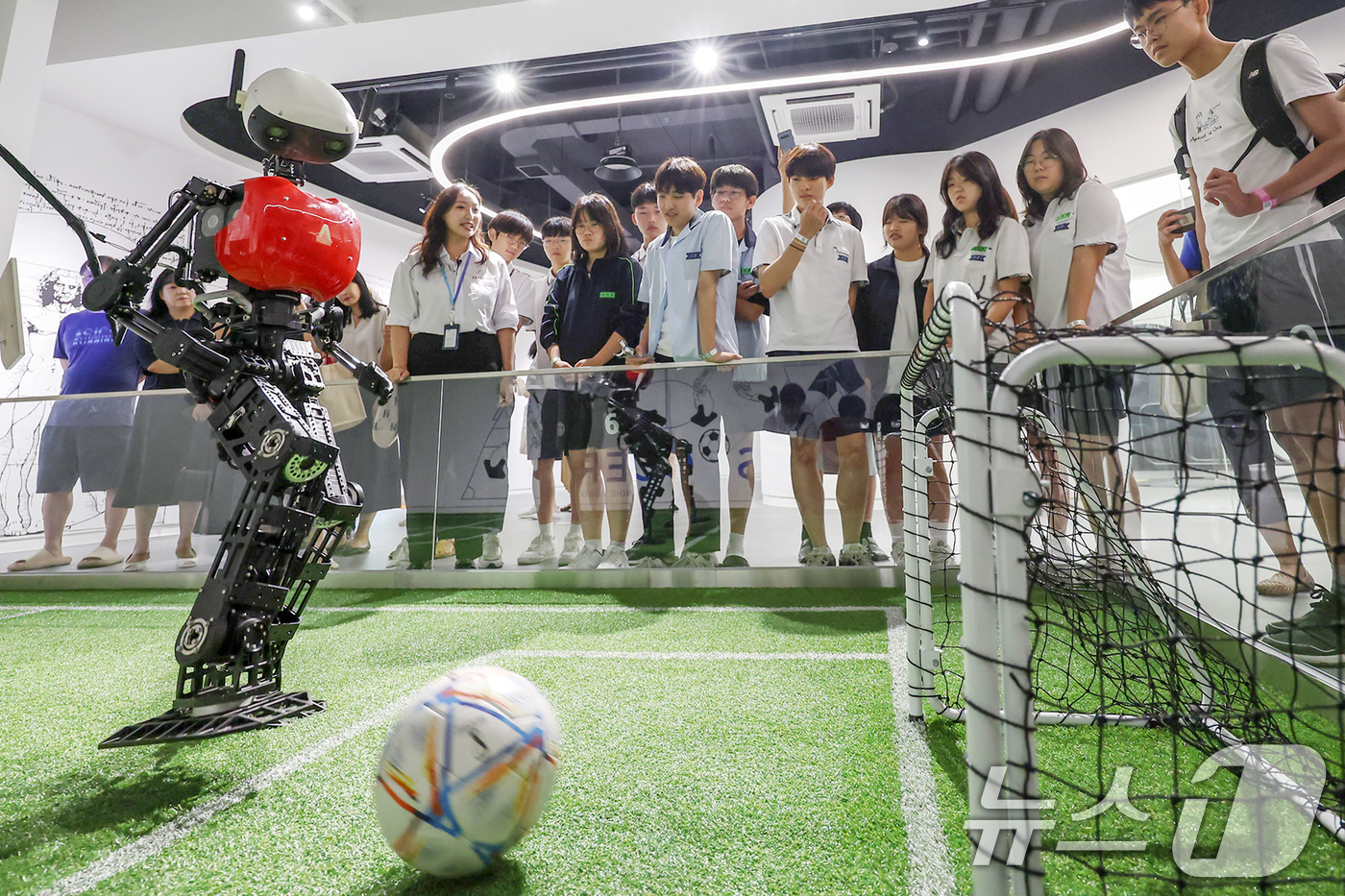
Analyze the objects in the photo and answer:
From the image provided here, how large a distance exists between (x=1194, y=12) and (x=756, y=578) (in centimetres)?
343

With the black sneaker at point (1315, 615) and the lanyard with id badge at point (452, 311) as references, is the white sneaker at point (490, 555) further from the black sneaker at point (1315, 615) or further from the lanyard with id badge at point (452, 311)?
the black sneaker at point (1315, 615)

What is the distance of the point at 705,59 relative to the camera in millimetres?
6875

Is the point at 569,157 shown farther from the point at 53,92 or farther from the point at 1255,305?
the point at 1255,305

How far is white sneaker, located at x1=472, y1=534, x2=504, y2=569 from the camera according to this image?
4496 millimetres

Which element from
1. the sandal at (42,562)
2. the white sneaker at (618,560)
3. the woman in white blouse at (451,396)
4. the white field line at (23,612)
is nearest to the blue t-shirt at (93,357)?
the sandal at (42,562)

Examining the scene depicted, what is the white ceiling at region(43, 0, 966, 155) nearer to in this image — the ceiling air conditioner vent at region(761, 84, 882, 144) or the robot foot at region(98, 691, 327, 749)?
the ceiling air conditioner vent at region(761, 84, 882, 144)

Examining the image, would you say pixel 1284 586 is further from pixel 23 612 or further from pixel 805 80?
pixel 805 80

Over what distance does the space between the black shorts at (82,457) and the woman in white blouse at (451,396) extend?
6.62 ft

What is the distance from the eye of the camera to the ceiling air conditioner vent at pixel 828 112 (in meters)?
7.36

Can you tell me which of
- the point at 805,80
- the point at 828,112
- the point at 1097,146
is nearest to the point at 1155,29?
the point at 805,80

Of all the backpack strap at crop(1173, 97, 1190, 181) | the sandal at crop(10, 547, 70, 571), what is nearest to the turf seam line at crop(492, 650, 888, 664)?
the backpack strap at crop(1173, 97, 1190, 181)

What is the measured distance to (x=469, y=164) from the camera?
9750 mm

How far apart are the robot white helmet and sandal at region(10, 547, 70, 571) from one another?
444cm

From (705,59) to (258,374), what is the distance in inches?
248
